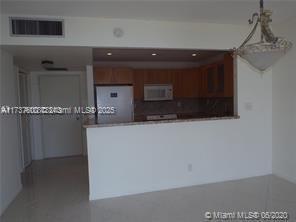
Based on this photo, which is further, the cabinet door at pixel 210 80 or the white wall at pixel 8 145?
the cabinet door at pixel 210 80

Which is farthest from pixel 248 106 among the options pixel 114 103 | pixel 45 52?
pixel 45 52

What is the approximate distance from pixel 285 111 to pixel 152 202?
244 cm

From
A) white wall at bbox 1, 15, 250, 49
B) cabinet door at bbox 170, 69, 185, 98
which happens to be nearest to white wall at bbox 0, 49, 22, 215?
white wall at bbox 1, 15, 250, 49

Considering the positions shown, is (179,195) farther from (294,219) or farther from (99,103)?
(99,103)

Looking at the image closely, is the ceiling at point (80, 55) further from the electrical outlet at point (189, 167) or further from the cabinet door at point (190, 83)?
the electrical outlet at point (189, 167)

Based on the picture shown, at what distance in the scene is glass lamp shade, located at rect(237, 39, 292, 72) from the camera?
168cm

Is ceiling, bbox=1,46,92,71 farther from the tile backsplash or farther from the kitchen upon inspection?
the tile backsplash

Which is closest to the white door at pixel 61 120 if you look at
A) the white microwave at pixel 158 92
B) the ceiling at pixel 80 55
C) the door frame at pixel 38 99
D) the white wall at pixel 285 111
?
the door frame at pixel 38 99

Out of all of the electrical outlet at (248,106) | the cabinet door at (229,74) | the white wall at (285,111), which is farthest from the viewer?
the cabinet door at (229,74)

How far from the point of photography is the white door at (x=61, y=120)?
18.6 feet

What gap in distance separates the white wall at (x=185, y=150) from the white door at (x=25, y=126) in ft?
7.89

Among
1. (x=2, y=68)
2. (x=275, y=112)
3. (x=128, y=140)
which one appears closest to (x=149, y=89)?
(x=128, y=140)

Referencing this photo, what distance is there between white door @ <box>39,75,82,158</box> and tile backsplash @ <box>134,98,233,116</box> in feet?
5.04

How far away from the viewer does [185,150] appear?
11.9 ft
